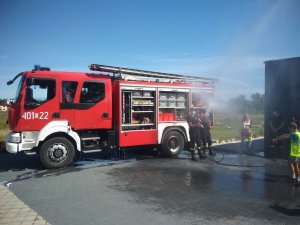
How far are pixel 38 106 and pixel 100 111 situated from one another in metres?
1.81

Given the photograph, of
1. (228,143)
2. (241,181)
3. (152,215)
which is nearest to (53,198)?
(152,215)

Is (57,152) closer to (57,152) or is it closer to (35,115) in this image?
(57,152)

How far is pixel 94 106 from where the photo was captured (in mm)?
9648

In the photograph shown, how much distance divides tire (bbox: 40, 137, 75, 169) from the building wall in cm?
669

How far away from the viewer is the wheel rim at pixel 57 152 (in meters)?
9.05

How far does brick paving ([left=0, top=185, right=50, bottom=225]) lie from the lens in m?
5.02

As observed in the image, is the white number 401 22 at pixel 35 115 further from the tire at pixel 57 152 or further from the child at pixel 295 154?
the child at pixel 295 154

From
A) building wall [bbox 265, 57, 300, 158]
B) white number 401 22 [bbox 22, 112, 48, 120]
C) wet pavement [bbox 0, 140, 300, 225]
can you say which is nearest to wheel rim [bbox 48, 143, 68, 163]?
wet pavement [bbox 0, 140, 300, 225]

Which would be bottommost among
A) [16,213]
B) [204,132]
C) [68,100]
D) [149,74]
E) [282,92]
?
[16,213]

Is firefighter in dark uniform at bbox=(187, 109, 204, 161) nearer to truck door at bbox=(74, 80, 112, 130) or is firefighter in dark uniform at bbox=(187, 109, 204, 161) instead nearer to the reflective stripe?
truck door at bbox=(74, 80, 112, 130)

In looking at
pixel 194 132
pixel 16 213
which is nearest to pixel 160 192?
pixel 16 213

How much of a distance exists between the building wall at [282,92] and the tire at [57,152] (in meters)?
6.69

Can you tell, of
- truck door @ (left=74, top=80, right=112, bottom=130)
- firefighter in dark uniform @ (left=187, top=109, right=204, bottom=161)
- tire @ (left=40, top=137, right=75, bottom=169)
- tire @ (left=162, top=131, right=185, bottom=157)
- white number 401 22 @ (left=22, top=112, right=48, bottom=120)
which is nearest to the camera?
white number 401 22 @ (left=22, top=112, right=48, bottom=120)

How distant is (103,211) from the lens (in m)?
5.54
